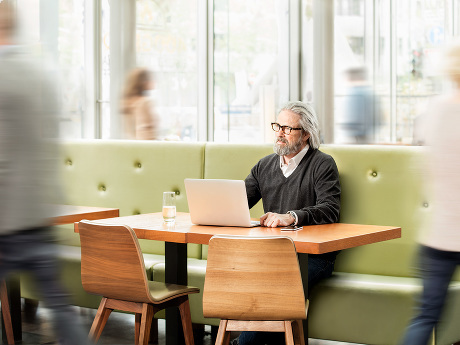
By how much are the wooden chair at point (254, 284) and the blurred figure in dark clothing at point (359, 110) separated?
3.40 meters

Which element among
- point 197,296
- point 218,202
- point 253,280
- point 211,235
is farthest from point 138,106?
point 253,280

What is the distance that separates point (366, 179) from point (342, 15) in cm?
249

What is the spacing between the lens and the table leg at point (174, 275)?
142 inches

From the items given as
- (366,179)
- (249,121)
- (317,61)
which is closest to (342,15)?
(317,61)

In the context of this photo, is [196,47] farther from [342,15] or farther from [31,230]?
[31,230]

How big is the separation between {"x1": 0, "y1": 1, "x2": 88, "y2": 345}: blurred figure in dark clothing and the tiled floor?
5.45 feet

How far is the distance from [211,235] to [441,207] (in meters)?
→ 1.01

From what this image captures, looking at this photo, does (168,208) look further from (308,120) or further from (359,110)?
(359,110)

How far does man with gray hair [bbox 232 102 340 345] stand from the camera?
3699mm

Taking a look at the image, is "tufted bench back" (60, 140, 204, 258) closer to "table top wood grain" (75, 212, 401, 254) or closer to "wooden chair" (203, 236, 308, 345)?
"table top wood grain" (75, 212, 401, 254)

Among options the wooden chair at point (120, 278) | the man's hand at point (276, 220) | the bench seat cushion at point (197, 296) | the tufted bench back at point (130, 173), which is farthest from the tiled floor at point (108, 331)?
the man's hand at point (276, 220)

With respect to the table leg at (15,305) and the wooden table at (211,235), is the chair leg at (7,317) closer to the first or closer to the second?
the table leg at (15,305)

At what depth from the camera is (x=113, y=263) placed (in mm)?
3307

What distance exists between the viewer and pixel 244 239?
2873mm
